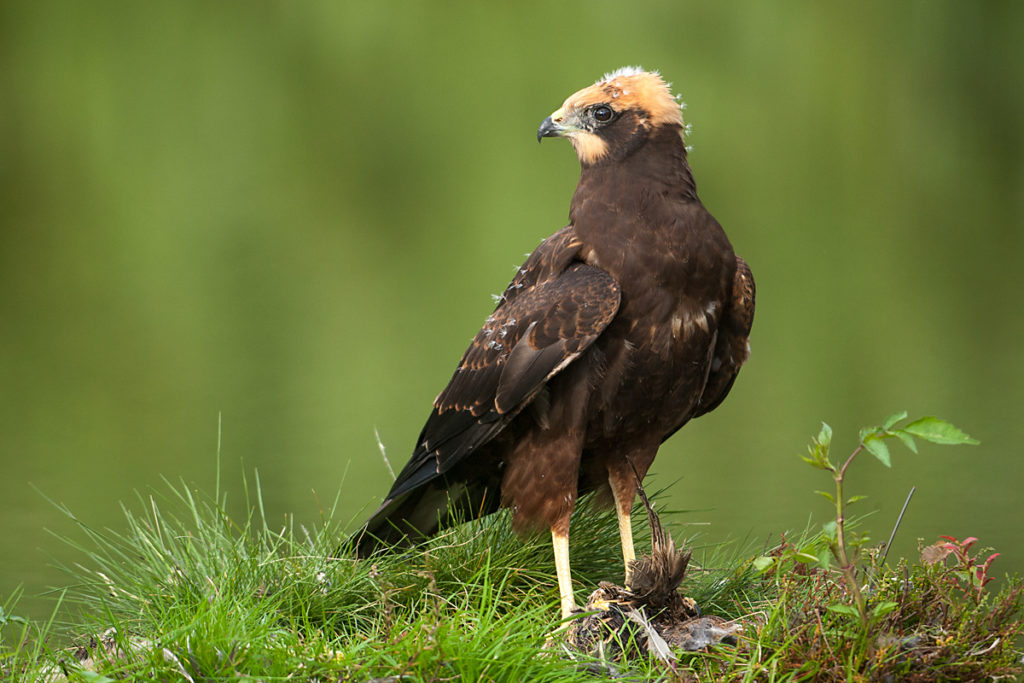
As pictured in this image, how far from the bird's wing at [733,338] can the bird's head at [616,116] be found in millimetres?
465

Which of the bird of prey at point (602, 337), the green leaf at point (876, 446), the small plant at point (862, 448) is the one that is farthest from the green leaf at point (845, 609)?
the bird of prey at point (602, 337)

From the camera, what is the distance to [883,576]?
2541 millimetres

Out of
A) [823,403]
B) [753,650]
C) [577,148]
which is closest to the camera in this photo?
[753,650]

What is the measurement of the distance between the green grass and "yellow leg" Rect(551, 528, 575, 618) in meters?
0.10

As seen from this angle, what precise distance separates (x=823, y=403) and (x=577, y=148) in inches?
241

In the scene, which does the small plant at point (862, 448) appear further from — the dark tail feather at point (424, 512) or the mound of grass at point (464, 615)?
the dark tail feather at point (424, 512)

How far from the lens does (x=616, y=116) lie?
313 centimetres

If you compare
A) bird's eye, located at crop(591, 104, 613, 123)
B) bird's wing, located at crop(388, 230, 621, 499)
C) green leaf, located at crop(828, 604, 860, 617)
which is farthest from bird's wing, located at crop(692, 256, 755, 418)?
green leaf, located at crop(828, 604, 860, 617)

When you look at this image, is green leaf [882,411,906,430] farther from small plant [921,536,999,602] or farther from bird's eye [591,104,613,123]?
bird's eye [591,104,613,123]

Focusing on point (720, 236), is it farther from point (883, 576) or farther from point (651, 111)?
point (883, 576)

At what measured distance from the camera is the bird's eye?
10.3 feet

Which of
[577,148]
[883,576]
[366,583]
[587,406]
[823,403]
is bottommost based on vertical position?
[823,403]

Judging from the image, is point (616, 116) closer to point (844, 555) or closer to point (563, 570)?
point (563, 570)

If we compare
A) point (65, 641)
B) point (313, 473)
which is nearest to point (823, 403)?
point (313, 473)
